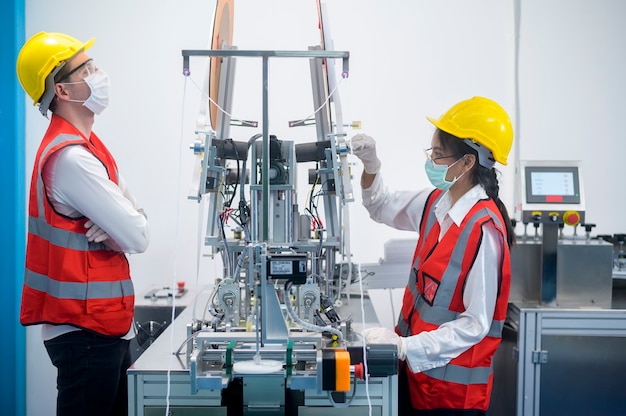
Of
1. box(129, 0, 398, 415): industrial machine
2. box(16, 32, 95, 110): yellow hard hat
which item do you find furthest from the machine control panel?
box(16, 32, 95, 110): yellow hard hat

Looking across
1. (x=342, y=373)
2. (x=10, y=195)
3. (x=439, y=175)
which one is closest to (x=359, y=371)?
(x=342, y=373)

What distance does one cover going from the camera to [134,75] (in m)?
2.88

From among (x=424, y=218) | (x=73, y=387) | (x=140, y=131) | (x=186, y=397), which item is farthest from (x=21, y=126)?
(x=424, y=218)

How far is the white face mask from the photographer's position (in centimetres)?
177

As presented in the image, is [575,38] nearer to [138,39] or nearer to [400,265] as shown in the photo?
[400,265]

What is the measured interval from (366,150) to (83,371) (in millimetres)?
1185

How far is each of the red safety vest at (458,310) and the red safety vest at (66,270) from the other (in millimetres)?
939

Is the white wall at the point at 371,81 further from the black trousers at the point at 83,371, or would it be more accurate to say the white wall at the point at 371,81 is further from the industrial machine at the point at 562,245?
the black trousers at the point at 83,371

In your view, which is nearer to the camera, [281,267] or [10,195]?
[281,267]

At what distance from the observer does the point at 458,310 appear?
1.70m

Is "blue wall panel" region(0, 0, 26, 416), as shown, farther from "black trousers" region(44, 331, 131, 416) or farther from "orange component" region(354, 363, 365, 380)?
"orange component" region(354, 363, 365, 380)

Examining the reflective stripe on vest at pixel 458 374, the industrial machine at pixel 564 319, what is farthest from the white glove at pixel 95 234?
the industrial machine at pixel 564 319

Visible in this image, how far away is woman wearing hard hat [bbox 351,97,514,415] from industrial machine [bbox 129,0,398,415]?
0.14 m

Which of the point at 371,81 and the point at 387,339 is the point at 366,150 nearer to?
the point at 387,339
